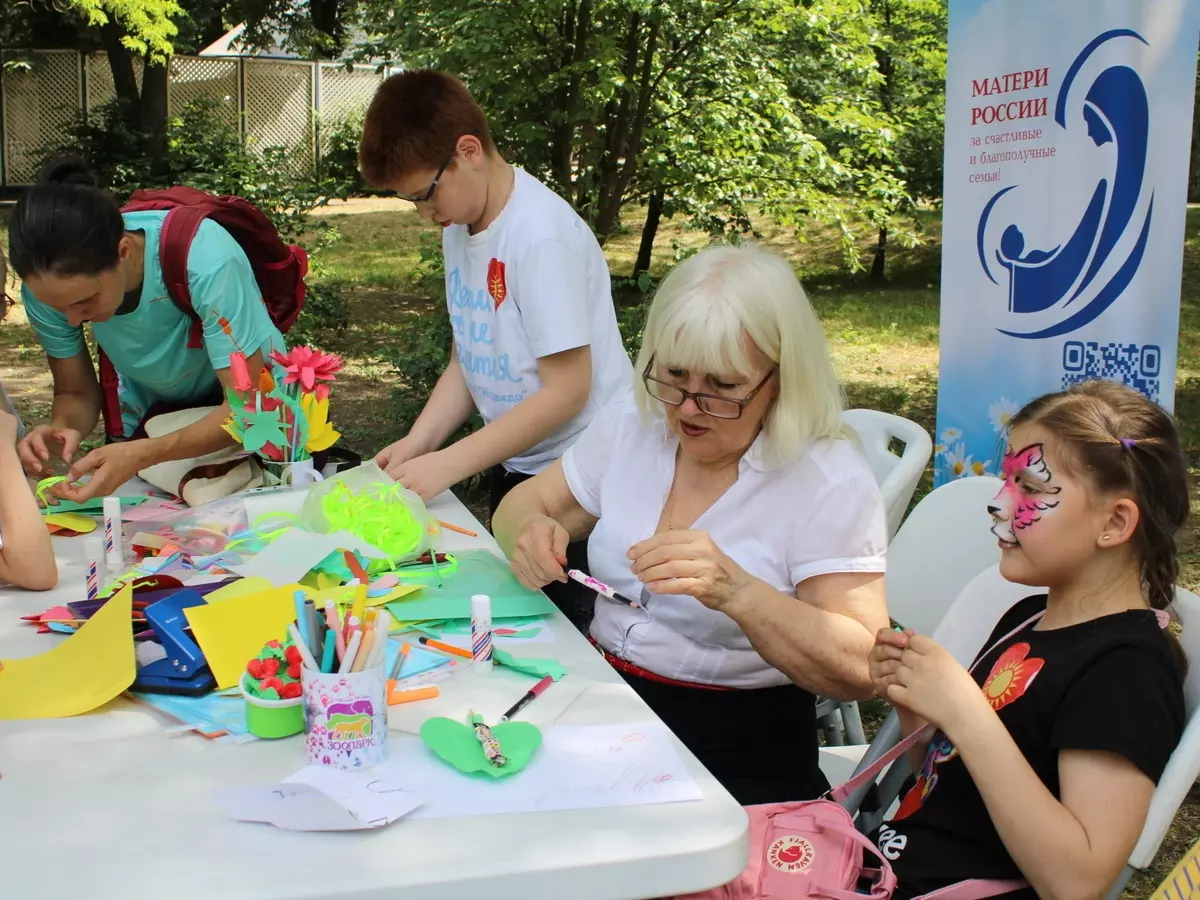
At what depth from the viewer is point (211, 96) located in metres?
17.4

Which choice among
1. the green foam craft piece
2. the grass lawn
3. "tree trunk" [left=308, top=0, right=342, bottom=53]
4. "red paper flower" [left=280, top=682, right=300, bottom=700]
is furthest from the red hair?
"tree trunk" [left=308, top=0, right=342, bottom=53]

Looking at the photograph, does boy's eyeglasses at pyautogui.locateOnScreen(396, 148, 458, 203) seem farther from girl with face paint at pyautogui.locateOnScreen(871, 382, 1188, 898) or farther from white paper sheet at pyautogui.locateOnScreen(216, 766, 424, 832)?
white paper sheet at pyautogui.locateOnScreen(216, 766, 424, 832)

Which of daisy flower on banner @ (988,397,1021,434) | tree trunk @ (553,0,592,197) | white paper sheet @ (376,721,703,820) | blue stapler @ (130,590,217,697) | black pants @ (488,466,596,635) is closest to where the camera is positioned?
white paper sheet @ (376,721,703,820)

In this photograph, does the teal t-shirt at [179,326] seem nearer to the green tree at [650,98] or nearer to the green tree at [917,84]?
the green tree at [650,98]

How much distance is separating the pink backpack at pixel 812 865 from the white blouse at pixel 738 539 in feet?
1.12

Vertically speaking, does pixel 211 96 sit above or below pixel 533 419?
above

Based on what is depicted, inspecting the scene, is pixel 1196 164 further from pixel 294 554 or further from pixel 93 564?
pixel 93 564

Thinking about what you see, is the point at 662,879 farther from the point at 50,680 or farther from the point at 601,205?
the point at 601,205

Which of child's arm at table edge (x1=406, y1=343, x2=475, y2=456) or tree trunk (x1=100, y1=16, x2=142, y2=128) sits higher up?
tree trunk (x1=100, y1=16, x2=142, y2=128)

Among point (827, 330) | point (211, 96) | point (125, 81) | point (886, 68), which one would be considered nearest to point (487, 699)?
point (827, 330)

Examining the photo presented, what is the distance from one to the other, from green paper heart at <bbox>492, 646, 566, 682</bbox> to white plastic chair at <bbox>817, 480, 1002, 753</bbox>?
2.24 ft

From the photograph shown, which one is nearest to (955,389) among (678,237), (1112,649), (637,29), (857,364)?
(1112,649)

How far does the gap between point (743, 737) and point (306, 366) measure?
1.22m

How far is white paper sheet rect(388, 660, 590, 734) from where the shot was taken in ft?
5.08
